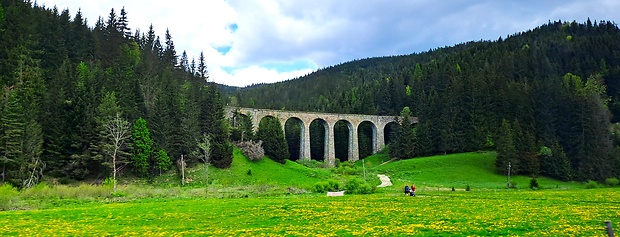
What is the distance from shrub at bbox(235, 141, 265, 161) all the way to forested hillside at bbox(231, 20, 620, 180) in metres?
33.5

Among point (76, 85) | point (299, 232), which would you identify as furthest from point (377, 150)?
point (299, 232)

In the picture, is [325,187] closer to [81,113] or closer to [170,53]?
[81,113]

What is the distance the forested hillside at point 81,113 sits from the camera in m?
46.7

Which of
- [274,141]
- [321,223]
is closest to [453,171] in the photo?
[274,141]

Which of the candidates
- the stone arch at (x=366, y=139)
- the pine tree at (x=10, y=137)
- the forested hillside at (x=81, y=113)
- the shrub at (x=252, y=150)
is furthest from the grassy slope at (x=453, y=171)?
the pine tree at (x=10, y=137)

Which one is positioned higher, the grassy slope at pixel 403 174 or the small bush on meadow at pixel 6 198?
the small bush on meadow at pixel 6 198

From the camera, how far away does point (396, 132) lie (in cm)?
9338

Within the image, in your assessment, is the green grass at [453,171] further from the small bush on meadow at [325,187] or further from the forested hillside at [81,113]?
the forested hillside at [81,113]

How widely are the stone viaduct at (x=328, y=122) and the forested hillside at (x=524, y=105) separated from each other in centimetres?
1020

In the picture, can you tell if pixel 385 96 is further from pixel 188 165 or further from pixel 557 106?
pixel 188 165

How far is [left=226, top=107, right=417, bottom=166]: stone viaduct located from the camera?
279ft

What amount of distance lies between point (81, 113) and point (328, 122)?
52.8m

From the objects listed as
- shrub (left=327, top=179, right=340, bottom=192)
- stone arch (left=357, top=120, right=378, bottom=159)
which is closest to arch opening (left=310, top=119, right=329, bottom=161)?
stone arch (left=357, top=120, right=378, bottom=159)

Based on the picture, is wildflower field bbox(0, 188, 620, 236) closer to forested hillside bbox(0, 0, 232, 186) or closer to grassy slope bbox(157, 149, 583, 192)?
forested hillside bbox(0, 0, 232, 186)
